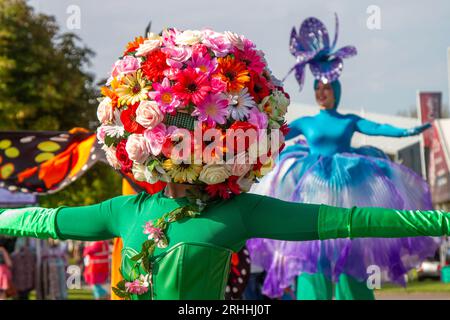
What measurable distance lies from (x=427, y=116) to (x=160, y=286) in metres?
34.7

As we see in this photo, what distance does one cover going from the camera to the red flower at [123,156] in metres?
3.23

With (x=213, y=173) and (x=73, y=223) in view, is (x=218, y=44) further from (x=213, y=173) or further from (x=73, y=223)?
(x=73, y=223)

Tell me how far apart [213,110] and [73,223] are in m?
0.73

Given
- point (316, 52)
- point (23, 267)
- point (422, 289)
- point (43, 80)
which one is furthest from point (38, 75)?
point (316, 52)

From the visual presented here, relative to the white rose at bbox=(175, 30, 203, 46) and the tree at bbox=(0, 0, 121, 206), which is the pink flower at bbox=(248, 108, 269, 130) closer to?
the white rose at bbox=(175, 30, 203, 46)

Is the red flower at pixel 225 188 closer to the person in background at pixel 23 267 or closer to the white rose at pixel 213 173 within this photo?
the white rose at pixel 213 173

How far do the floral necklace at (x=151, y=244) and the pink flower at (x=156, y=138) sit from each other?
231 millimetres

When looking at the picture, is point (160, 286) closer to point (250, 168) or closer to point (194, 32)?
point (250, 168)

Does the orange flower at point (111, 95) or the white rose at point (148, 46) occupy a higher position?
the white rose at point (148, 46)

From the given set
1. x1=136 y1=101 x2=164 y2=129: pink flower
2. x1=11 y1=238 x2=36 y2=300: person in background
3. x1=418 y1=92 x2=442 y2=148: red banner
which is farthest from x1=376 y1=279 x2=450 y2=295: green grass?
x1=418 y1=92 x2=442 y2=148: red banner

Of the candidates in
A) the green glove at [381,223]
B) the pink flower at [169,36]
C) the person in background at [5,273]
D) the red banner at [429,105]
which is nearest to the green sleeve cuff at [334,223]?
the green glove at [381,223]

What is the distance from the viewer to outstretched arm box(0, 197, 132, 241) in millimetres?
3301

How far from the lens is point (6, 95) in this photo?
17.8m
